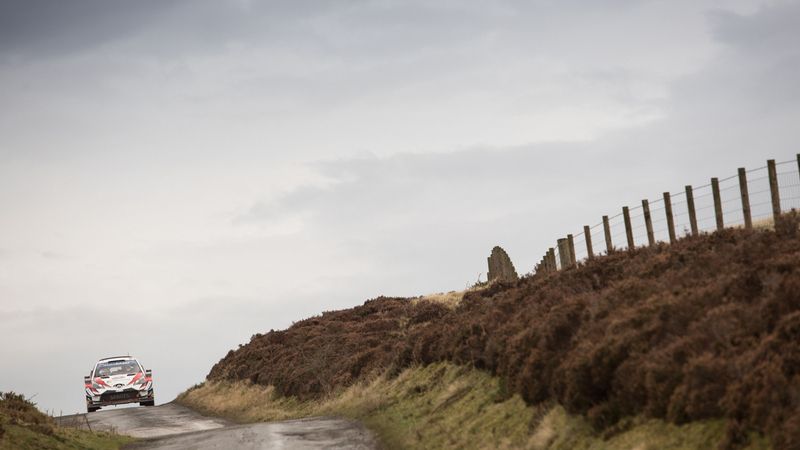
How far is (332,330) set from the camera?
31484 mm

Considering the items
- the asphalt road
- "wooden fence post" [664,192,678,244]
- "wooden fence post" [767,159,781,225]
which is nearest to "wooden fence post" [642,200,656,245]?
"wooden fence post" [664,192,678,244]

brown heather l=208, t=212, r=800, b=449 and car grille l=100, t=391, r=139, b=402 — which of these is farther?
car grille l=100, t=391, r=139, b=402

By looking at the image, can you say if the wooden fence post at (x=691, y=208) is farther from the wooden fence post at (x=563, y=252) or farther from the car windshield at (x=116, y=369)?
the car windshield at (x=116, y=369)

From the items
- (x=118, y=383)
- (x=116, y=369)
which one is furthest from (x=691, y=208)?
(x=116, y=369)

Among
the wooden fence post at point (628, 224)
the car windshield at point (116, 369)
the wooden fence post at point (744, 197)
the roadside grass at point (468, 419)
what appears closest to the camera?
the roadside grass at point (468, 419)

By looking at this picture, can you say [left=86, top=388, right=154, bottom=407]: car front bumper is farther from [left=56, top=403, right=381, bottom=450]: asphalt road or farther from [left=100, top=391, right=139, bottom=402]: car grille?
[left=56, top=403, right=381, bottom=450]: asphalt road

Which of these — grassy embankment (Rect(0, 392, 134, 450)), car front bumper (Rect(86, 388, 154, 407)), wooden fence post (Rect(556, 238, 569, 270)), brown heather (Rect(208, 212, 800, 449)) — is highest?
wooden fence post (Rect(556, 238, 569, 270))

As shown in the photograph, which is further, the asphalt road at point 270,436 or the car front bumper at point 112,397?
the car front bumper at point 112,397

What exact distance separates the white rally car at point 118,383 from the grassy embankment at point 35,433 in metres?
10.7

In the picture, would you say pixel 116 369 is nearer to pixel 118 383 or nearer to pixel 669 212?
pixel 118 383

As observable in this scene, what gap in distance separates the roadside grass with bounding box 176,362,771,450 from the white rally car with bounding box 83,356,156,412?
7168mm

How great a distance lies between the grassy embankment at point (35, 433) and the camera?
13.0 m

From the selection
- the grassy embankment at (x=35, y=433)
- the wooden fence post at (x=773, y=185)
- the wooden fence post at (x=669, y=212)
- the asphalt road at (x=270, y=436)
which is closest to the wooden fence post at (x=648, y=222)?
the wooden fence post at (x=669, y=212)

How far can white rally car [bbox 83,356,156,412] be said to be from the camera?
28.6 meters
